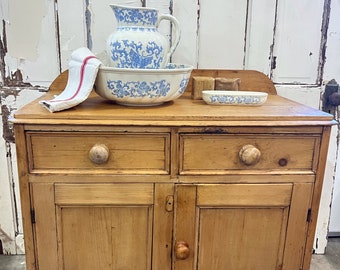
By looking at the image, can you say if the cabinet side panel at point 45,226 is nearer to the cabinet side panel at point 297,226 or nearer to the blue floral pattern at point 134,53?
the blue floral pattern at point 134,53

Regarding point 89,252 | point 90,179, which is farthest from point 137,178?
point 89,252

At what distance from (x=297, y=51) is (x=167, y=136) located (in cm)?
71

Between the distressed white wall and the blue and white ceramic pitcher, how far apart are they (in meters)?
0.24

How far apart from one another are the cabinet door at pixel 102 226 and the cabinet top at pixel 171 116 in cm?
17

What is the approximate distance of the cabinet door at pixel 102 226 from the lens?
85 centimetres

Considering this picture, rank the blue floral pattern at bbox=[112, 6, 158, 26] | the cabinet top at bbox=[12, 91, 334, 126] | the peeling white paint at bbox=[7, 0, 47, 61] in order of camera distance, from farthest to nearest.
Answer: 1. the peeling white paint at bbox=[7, 0, 47, 61]
2. the blue floral pattern at bbox=[112, 6, 158, 26]
3. the cabinet top at bbox=[12, 91, 334, 126]

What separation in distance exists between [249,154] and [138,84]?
0.33 metres

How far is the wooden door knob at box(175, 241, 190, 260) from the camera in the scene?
892 mm

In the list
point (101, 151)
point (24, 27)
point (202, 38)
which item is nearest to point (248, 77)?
point (202, 38)

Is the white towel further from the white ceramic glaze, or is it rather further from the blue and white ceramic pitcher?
the white ceramic glaze

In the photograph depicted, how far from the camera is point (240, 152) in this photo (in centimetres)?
85

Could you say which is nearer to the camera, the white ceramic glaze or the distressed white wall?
the white ceramic glaze

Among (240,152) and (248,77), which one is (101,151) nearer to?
(240,152)

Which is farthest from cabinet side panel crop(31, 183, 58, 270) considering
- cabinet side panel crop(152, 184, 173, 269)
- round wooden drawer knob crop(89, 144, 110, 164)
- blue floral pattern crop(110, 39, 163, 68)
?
blue floral pattern crop(110, 39, 163, 68)
